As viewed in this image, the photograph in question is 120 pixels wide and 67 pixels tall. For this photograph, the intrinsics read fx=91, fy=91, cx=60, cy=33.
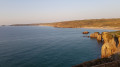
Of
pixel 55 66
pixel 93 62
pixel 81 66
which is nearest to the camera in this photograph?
pixel 81 66

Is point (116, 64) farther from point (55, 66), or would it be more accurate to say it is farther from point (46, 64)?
point (46, 64)

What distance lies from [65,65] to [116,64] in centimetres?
1451

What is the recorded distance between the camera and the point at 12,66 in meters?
25.8

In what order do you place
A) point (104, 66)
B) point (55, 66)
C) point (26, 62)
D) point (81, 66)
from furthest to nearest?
1. point (26, 62)
2. point (55, 66)
3. point (81, 66)
4. point (104, 66)

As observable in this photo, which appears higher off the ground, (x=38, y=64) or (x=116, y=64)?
(x=116, y=64)

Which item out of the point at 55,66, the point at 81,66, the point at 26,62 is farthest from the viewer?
the point at 26,62

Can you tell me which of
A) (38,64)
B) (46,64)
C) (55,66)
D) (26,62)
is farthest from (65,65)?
(26,62)

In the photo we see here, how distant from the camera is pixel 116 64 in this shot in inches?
579

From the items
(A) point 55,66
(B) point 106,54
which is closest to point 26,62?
(A) point 55,66

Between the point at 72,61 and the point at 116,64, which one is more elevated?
the point at 116,64

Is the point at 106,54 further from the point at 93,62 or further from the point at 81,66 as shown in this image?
the point at 81,66

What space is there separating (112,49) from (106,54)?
7.90 ft

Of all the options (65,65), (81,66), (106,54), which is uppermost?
(81,66)

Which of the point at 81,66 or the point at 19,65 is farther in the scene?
the point at 19,65
